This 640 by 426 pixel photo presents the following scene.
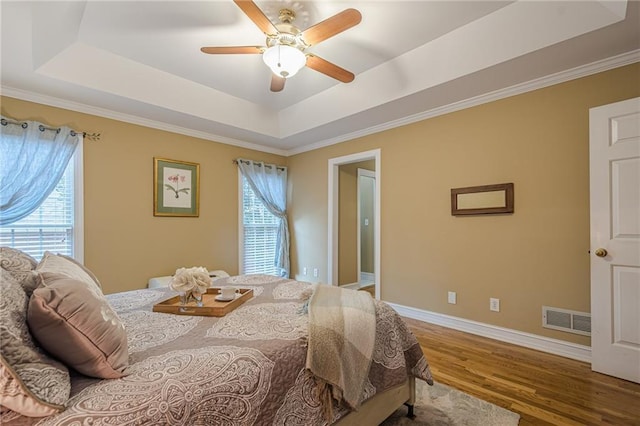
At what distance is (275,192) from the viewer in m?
5.04

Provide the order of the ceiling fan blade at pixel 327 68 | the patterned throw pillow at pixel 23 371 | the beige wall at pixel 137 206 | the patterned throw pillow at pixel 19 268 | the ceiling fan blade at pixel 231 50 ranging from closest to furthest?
the patterned throw pillow at pixel 23 371 < the patterned throw pillow at pixel 19 268 < the ceiling fan blade at pixel 231 50 < the ceiling fan blade at pixel 327 68 < the beige wall at pixel 137 206

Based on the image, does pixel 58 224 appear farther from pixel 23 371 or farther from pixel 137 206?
pixel 23 371

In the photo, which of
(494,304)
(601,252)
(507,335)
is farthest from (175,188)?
(601,252)

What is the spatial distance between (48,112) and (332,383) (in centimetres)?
381

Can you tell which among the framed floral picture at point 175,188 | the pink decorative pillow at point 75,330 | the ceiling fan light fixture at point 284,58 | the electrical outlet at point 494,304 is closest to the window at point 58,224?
the framed floral picture at point 175,188

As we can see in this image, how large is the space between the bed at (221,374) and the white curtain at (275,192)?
3039mm

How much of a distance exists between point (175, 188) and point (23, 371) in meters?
3.42

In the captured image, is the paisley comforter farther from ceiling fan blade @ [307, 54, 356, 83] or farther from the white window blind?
the white window blind

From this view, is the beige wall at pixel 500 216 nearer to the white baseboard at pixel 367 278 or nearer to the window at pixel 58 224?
the white baseboard at pixel 367 278

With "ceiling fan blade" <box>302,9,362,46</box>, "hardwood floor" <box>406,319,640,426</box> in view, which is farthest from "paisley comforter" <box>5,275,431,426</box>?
"ceiling fan blade" <box>302,9,362,46</box>

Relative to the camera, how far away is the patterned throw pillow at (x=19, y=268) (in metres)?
1.08

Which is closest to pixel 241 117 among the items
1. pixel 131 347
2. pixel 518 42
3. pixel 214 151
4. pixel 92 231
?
pixel 214 151

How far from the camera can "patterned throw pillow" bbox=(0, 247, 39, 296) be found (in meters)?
1.08

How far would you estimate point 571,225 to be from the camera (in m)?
2.56
